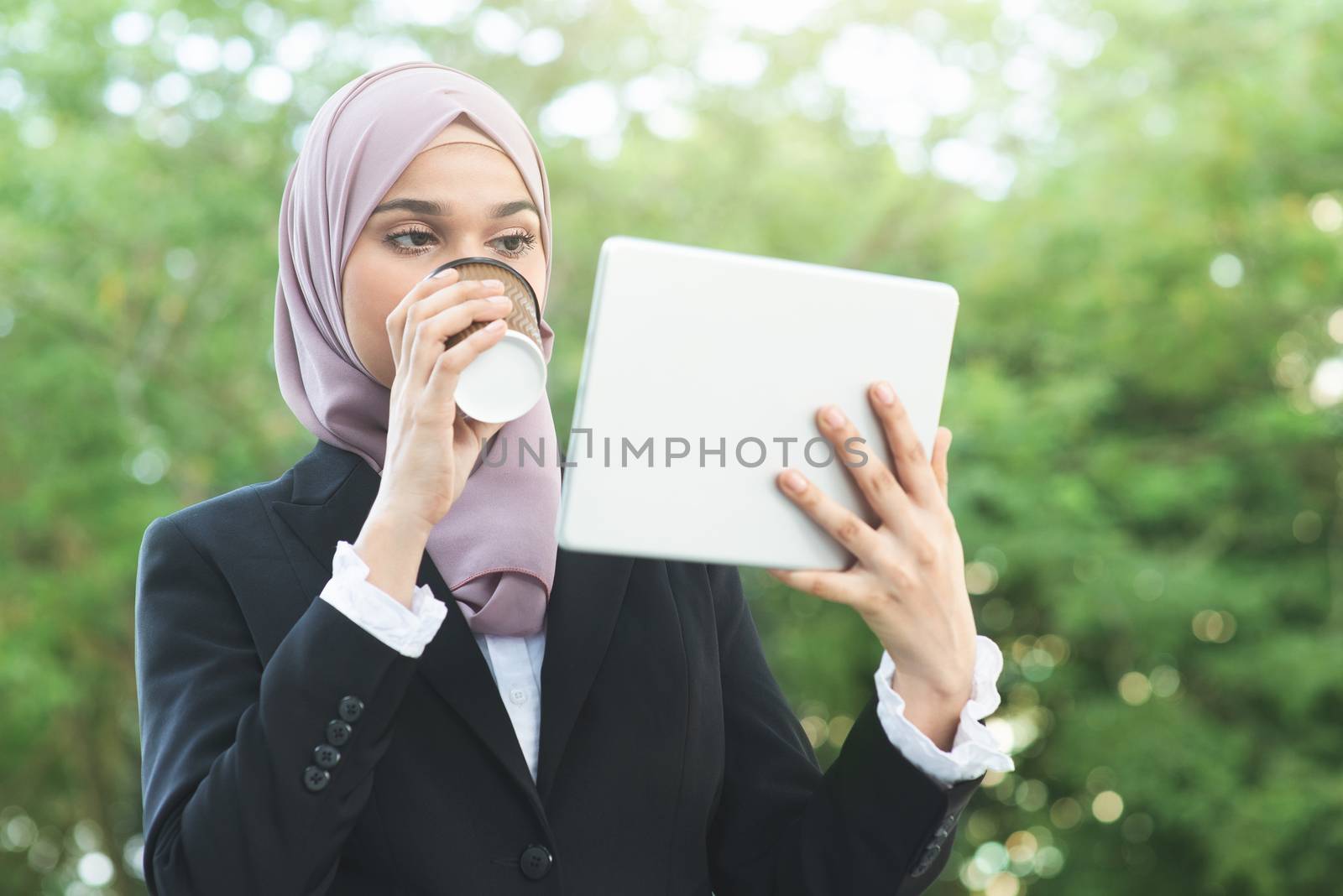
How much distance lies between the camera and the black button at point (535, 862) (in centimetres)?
150

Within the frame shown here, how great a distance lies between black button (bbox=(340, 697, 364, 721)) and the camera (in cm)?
137

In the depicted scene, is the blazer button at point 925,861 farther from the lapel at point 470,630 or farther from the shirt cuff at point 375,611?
the shirt cuff at point 375,611

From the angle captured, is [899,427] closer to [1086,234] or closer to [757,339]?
[757,339]

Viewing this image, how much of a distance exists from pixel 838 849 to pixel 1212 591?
21.5 feet

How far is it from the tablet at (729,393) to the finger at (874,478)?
0.02 m

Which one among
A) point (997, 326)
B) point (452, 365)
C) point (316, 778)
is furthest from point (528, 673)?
point (997, 326)

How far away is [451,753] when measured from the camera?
154 centimetres

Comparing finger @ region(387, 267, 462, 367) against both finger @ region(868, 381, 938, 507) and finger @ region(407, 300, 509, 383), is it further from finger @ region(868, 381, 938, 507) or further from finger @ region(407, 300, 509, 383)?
finger @ region(868, 381, 938, 507)

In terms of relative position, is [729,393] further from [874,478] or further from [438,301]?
[438,301]

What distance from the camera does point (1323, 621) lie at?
798 centimetres

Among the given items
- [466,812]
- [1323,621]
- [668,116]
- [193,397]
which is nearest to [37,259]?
[193,397]

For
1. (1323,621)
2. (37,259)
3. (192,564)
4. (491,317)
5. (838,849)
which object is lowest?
(1323,621)

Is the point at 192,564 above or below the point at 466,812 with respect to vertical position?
above

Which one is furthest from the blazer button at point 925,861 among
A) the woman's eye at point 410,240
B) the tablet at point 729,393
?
the woman's eye at point 410,240
